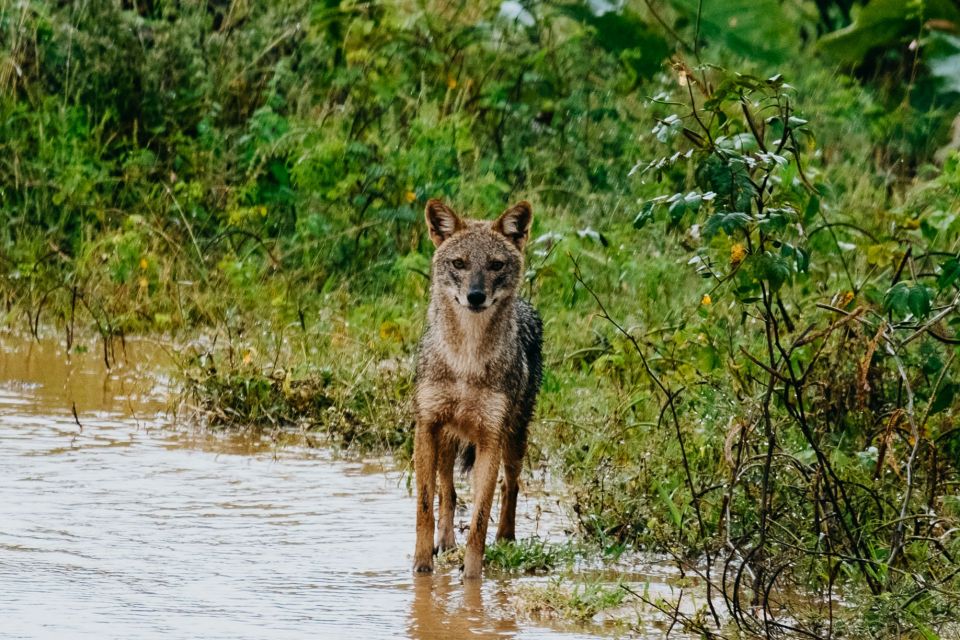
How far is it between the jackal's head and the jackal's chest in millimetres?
363

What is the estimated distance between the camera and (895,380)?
23.4 feet

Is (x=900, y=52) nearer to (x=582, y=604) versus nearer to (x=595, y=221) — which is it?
(x=595, y=221)

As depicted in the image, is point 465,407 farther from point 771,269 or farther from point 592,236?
point 771,269

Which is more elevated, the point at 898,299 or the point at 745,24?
the point at 745,24

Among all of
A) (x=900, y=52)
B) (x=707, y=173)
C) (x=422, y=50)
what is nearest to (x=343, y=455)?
(x=707, y=173)

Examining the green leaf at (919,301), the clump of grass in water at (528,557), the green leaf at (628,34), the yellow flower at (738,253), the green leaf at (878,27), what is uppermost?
the green leaf at (878,27)

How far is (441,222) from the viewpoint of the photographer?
6.74 metres

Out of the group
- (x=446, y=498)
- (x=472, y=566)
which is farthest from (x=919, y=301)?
(x=446, y=498)

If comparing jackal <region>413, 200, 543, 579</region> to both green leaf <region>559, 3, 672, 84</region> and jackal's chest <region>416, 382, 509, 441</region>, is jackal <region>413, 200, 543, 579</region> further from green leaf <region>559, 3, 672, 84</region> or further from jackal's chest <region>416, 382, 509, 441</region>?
green leaf <region>559, 3, 672, 84</region>

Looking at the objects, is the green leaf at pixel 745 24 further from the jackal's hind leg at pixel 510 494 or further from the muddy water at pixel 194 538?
the jackal's hind leg at pixel 510 494

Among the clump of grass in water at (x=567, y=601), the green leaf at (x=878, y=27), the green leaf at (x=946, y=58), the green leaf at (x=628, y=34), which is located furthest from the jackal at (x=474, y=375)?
the green leaf at (x=946, y=58)

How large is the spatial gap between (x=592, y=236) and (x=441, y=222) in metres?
0.77

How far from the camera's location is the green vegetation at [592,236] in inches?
220

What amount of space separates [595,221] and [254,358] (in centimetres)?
322
